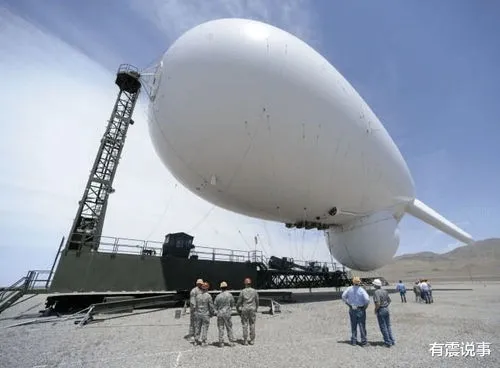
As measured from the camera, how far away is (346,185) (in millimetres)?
14320

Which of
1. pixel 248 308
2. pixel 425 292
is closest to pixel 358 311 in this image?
pixel 248 308

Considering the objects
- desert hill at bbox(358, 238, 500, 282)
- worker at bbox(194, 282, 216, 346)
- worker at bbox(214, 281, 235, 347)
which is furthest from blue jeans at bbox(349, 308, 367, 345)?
desert hill at bbox(358, 238, 500, 282)

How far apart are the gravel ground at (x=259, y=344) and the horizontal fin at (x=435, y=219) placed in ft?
40.9

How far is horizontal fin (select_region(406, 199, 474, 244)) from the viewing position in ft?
69.6

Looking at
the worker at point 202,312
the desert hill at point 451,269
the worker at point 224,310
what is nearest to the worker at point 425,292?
the worker at point 224,310

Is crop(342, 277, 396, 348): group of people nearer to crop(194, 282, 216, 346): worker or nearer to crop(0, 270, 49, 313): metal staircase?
crop(194, 282, 216, 346): worker

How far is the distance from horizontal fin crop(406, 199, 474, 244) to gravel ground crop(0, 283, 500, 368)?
12466 mm

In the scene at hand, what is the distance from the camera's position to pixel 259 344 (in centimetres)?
609

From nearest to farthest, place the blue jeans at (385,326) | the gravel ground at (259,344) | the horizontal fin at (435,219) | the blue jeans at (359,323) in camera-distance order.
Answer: the gravel ground at (259,344)
the blue jeans at (385,326)
the blue jeans at (359,323)
the horizontal fin at (435,219)

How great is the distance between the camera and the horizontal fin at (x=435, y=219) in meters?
21.2

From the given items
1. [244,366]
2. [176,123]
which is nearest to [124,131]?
[176,123]

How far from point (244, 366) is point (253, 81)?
912 cm

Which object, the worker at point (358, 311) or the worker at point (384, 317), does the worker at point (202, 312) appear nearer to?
the worker at point (358, 311)

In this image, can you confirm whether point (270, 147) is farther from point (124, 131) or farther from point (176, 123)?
point (124, 131)
